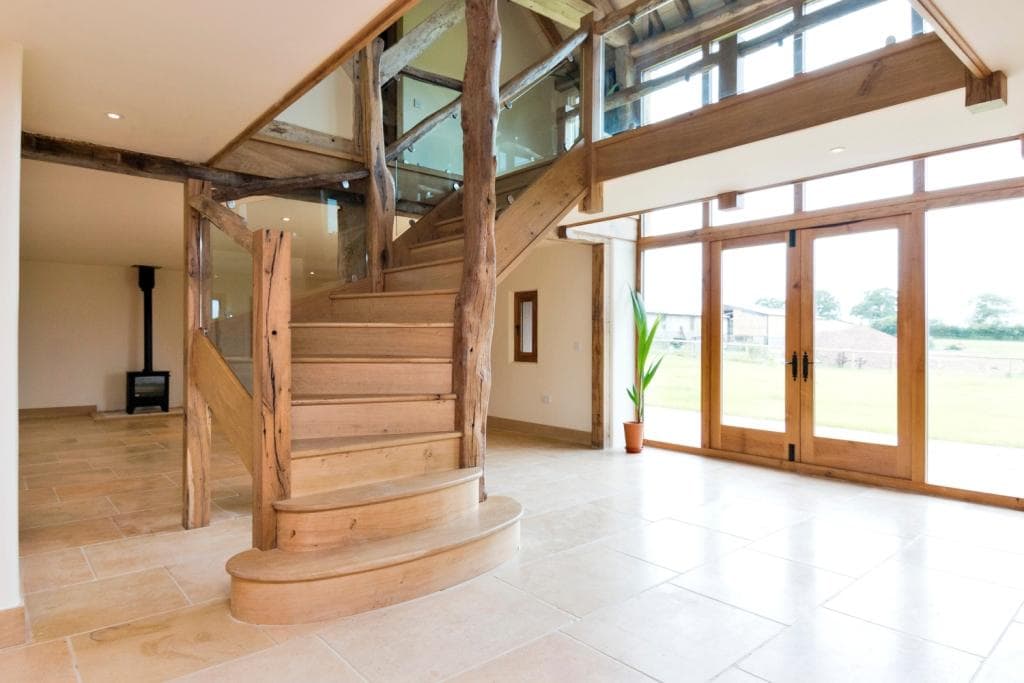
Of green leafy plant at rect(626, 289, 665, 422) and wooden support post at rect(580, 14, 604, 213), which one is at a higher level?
wooden support post at rect(580, 14, 604, 213)

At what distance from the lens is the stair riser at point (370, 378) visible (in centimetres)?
314

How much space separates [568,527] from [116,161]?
138 inches

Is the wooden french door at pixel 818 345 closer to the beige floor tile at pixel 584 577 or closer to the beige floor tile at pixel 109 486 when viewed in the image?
the beige floor tile at pixel 584 577

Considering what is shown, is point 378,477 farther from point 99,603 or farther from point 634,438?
point 634,438

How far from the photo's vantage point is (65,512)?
157 inches

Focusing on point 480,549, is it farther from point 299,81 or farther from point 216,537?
point 299,81

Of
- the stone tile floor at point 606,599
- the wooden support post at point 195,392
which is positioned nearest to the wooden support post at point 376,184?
Answer: the wooden support post at point 195,392

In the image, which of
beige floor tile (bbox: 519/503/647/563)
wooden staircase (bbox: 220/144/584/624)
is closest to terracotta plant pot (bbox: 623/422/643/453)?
beige floor tile (bbox: 519/503/647/563)

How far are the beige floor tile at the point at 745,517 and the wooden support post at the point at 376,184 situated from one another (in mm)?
2784

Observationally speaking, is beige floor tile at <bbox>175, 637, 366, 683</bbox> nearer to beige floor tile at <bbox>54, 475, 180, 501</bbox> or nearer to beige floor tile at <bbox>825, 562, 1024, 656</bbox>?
beige floor tile at <bbox>825, 562, 1024, 656</bbox>

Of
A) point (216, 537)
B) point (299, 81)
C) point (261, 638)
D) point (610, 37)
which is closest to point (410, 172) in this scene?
point (610, 37)

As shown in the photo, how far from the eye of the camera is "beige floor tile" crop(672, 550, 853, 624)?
2.61m

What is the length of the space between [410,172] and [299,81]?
2.38 metres

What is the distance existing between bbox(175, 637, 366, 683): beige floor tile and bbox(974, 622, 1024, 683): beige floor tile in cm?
221
